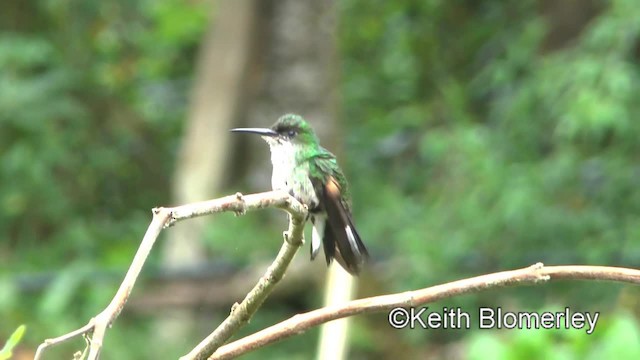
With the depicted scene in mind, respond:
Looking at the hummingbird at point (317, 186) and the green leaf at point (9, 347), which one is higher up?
the hummingbird at point (317, 186)

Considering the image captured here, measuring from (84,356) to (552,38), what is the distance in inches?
231

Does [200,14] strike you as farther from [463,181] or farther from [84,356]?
[84,356]

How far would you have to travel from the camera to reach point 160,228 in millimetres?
1167

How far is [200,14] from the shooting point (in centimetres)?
793

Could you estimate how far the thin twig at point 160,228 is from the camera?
42.2 inches

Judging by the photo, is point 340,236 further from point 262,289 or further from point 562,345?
point 562,345

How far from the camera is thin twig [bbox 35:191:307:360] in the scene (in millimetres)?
1071

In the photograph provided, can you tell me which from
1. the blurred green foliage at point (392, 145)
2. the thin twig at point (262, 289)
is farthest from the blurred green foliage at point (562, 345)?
the thin twig at point (262, 289)

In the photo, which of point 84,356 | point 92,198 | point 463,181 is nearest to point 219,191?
point 92,198

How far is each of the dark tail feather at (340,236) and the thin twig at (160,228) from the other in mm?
296

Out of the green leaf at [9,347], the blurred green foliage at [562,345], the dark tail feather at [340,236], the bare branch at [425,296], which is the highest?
the blurred green foliage at [562,345]

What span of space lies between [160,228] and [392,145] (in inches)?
237

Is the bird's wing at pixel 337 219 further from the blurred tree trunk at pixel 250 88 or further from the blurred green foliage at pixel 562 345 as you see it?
the blurred tree trunk at pixel 250 88

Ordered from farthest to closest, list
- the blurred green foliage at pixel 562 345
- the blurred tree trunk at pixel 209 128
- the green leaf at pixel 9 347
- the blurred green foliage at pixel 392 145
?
the blurred tree trunk at pixel 209 128 → the blurred green foliage at pixel 392 145 → the blurred green foliage at pixel 562 345 → the green leaf at pixel 9 347
